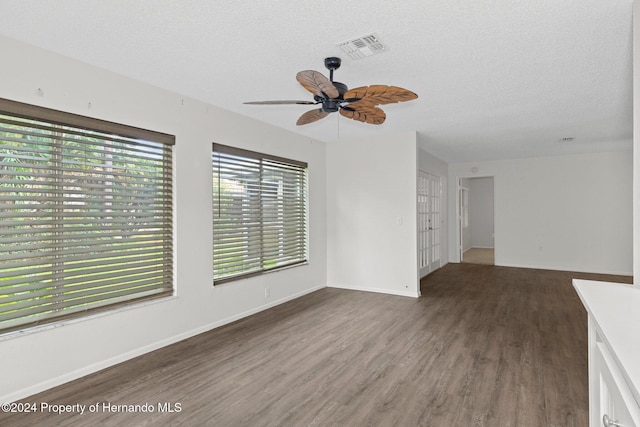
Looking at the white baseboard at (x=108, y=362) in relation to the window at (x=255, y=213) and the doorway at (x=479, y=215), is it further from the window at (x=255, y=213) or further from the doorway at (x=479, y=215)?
the doorway at (x=479, y=215)

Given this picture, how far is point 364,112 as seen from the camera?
9.68ft

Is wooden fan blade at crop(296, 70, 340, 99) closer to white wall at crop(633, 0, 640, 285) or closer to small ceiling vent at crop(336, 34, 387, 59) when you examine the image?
small ceiling vent at crop(336, 34, 387, 59)

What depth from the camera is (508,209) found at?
8.03 meters

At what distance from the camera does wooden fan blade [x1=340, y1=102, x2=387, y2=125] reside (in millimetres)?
2758

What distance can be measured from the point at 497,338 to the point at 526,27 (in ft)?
9.54

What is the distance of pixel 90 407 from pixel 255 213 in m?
2.66

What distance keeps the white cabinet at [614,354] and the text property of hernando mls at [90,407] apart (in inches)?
91.5

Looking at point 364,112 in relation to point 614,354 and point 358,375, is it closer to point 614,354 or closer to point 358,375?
point 358,375

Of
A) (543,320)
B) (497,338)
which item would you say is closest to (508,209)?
(543,320)

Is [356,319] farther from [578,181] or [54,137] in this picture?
[578,181]

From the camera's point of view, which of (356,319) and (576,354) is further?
(356,319)

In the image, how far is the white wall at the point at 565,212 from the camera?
698 cm

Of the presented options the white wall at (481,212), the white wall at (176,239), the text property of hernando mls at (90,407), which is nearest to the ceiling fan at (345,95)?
the white wall at (176,239)

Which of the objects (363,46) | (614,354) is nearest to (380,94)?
(363,46)
